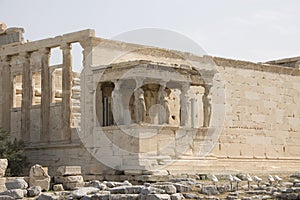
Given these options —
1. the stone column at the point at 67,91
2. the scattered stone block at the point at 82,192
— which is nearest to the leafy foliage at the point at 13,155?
the stone column at the point at 67,91

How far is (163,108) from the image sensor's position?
22.4 m

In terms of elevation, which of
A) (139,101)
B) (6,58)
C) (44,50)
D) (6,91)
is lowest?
(139,101)

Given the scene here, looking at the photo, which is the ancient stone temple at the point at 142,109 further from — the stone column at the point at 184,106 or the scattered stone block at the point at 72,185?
the scattered stone block at the point at 72,185

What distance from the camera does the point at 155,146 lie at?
21125 mm

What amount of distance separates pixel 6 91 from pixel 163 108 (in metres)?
6.13

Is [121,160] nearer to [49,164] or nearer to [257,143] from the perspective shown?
[49,164]

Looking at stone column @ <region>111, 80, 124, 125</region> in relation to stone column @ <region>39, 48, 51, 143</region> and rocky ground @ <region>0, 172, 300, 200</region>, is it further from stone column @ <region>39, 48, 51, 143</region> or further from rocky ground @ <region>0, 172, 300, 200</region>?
rocky ground @ <region>0, 172, 300, 200</region>

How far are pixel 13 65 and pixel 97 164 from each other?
5.84m

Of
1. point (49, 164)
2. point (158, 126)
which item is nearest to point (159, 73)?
point (158, 126)

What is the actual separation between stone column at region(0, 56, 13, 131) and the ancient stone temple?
3 centimetres

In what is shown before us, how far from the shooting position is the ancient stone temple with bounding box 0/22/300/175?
69.9 feet

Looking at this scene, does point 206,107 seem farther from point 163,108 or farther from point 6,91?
point 6,91

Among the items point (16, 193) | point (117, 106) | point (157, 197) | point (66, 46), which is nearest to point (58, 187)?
point (16, 193)

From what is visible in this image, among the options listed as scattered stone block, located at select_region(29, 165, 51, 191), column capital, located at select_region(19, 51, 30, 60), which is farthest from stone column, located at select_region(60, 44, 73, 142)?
scattered stone block, located at select_region(29, 165, 51, 191)
